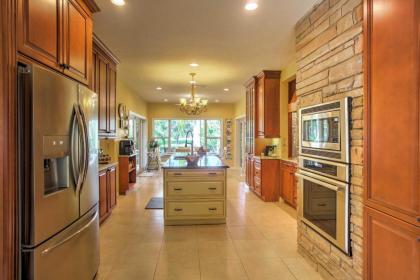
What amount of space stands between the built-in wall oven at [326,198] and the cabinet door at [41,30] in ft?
7.87

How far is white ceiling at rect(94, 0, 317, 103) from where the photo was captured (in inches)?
117

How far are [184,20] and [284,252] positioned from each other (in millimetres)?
2963

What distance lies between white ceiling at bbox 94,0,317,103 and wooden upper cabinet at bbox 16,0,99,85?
0.51 meters

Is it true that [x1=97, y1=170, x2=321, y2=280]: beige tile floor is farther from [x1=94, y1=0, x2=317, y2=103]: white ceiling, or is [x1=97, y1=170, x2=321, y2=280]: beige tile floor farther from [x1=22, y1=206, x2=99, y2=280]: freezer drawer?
[x1=94, y1=0, x2=317, y2=103]: white ceiling

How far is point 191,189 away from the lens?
428 cm

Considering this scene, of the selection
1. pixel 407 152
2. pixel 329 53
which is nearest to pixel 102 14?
pixel 329 53

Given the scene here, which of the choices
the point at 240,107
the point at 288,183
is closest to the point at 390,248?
the point at 288,183

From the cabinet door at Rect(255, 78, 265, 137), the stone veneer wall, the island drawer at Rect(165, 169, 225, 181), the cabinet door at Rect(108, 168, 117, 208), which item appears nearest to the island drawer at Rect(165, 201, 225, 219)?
the island drawer at Rect(165, 169, 225, 181)

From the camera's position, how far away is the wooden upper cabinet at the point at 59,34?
1716 millimetres

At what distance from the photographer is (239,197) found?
20.5 ft

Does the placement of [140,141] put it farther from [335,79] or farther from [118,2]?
[335,79]

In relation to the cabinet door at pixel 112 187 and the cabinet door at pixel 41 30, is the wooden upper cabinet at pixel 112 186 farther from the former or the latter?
the cabinet door at pixel 41 30

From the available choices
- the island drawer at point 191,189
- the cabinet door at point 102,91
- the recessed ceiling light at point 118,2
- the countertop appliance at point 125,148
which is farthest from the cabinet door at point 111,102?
the recessed ceiling light at point 118,2

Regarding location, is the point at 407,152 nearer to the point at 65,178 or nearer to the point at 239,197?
the point at 65,178
